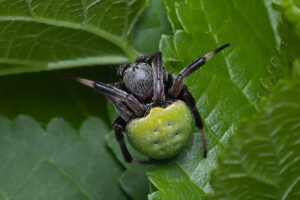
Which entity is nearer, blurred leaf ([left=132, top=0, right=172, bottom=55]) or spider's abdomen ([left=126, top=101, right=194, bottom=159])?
spider's abdomen ([left=126, top=101, right=194, bottom=159])

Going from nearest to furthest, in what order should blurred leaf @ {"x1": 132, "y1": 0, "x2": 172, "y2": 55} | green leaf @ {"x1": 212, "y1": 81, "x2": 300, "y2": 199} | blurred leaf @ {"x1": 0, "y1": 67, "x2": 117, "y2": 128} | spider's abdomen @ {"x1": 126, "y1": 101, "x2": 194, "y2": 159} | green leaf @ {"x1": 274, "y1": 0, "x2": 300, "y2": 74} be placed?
green leaf @ {"x1": 212, "y1": 81, "x2": 300, "y2": 199}
green leaf @ {"x1": 274, "y1": 0, "x2": 300, "y2": 74}
spider's abdomen @ {"x1": 126, "y1": 101, "x2": 194, "y2": 159}
blurred leaf @ {"x1": 132, "y1": 0, "x2": 172, "y2": 55}
blurred leaf @ {"x1": 0, "y1": 67, "x2": 117, "y2": 128}

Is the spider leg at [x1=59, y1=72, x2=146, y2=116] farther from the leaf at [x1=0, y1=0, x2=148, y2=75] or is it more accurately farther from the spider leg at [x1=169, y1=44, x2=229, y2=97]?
the leaf at [x1=0, y1=0, x2=148, y2=75]

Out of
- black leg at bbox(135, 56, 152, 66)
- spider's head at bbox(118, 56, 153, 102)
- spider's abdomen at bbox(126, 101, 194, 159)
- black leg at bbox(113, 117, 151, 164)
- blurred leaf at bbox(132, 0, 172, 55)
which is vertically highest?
blurred leaf at bbox(132, 0, 172, 55)

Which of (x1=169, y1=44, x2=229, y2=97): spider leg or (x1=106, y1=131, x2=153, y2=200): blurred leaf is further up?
(x1=169, y1=44, x2=229, y2=97): spider leg

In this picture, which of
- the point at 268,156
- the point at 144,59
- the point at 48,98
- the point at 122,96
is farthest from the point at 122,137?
the point at 268,156

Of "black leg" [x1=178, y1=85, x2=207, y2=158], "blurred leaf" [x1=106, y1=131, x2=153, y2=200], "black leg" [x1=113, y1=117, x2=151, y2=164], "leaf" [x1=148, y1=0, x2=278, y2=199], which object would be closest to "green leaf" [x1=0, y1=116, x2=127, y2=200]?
"blurred leaf" [x1=106, y1=131, x2=153, y2=200]

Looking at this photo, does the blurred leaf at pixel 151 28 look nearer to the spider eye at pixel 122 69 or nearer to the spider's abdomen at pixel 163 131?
the spider eye at pixel 122 69

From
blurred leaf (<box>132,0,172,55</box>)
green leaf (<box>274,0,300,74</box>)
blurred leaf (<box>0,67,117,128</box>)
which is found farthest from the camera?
blurred leaf (<box>0,67,117,128</box>)

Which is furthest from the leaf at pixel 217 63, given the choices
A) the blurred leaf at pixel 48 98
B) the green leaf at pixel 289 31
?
the blurred leaf at pixel 48 98
